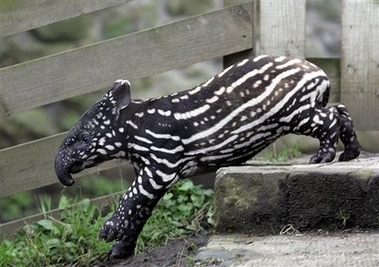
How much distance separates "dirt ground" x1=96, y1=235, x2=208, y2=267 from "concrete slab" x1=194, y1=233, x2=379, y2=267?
0.65 metres

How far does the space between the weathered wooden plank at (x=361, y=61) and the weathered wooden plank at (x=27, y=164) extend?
145 centimetres

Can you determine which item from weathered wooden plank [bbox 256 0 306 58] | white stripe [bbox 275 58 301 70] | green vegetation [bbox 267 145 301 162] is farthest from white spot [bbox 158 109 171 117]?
weathered wooden plank [bbox 256 0 306 58]

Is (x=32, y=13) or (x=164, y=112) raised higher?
(x=32, y=13)

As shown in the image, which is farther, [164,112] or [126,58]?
[126,58]

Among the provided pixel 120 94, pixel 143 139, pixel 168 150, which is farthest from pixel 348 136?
pixel 120 94

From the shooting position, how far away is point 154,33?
5.49m

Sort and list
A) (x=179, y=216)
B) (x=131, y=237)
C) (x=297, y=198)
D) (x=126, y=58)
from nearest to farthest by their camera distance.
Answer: (x=297, y=198) → (x=131, y=237) → (x=179, y=216) → (x=126, y=58)

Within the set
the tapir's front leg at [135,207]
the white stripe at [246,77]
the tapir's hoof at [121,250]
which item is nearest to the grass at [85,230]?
the tapir's hoof at [121,250]

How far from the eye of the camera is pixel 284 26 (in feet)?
18.2

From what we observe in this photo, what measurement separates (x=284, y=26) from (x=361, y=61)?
0.50m

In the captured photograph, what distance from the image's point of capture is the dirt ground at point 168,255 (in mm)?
4727

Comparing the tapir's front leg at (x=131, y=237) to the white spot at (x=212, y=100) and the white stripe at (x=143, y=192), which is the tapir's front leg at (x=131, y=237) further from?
the white spot at (x=212, y=100)

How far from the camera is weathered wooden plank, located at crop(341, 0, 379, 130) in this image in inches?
217

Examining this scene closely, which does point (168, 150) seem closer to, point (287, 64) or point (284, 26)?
point (287, 64)
